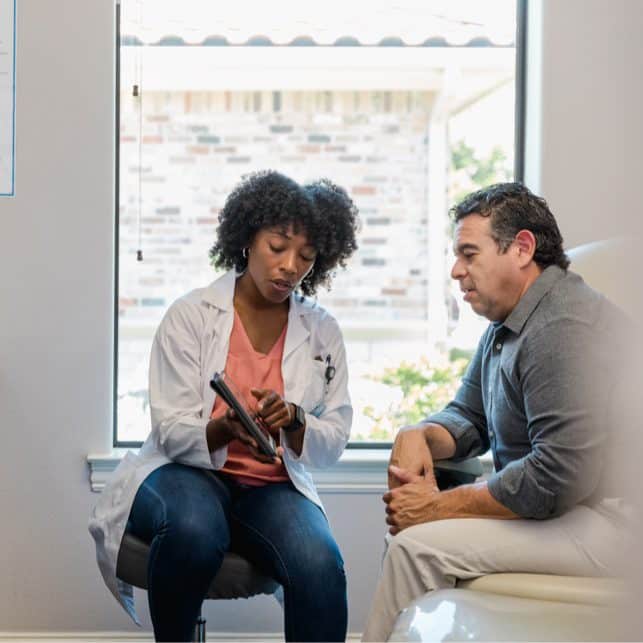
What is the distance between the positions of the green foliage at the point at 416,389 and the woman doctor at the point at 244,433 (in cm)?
96

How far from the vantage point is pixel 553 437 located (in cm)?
177

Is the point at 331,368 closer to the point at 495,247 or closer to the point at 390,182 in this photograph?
the point at 495,247

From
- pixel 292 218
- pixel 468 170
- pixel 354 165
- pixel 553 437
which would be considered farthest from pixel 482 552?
pixel 354 165

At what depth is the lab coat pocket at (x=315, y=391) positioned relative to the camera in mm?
2292

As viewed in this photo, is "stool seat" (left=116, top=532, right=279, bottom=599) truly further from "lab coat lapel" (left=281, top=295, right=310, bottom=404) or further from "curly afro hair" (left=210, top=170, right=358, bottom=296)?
"curly afro hair" (left=210, top=170, right=358, bottom=296)

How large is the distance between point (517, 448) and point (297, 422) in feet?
1.61

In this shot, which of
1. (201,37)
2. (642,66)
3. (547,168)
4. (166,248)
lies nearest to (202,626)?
(547,168)

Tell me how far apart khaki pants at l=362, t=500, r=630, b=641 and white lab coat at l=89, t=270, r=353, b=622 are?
1.47ft

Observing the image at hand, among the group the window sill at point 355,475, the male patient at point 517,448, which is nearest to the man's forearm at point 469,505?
the male patient at point 517,448

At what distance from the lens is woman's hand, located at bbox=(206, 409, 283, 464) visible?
2039 millimetres

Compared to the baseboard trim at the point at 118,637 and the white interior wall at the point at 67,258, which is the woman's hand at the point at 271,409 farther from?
the baseboard trim at the point at 118,637

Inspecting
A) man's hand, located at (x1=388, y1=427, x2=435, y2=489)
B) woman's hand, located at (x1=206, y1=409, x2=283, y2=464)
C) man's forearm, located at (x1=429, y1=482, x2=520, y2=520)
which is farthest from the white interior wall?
man's forearm, located at (x1=429, y1=482, x2=520, y2=520)

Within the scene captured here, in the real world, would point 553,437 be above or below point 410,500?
above

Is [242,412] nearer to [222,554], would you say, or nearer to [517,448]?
[222,554]
